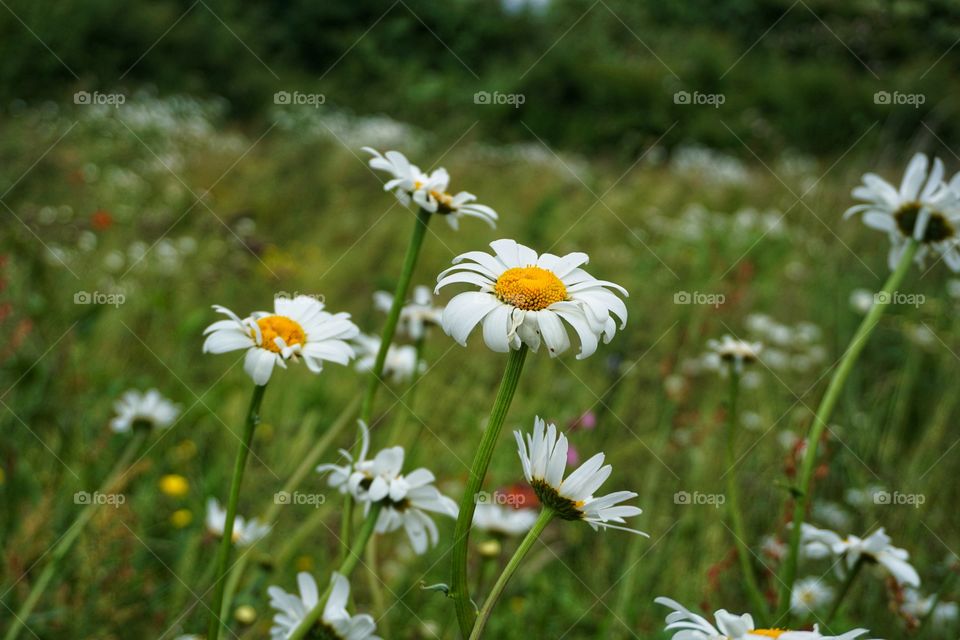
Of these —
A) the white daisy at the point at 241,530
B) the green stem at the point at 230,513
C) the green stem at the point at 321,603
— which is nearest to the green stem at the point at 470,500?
the green stem at the point at 321,603

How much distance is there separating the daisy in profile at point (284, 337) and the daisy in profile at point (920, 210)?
934 millimetres

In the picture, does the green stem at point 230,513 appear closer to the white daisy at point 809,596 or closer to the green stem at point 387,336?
the green stem at point 387,336

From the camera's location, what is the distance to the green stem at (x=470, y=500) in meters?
0.85

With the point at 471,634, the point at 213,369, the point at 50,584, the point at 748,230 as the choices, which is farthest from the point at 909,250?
the point at 748,230

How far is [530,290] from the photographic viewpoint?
0.90m

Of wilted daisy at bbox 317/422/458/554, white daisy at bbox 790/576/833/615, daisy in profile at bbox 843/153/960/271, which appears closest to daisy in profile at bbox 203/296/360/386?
wilted daisy at bbox 317/422/458/554

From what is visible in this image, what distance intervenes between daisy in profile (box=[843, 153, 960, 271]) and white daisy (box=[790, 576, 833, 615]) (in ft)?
2.30

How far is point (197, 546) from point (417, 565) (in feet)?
1.79

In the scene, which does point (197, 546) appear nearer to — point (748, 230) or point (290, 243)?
point (290, 243)

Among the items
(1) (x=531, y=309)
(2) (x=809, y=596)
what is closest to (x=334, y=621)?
(1) (x=531, y=309)

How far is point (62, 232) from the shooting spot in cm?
313

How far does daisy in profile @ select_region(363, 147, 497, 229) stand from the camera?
1.16 meters

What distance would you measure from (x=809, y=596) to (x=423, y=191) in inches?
47.5

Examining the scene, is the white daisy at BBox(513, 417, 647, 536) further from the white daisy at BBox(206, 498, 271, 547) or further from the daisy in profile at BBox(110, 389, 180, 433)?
the daisy in profile at BBox(110, 389, 180, 433)
